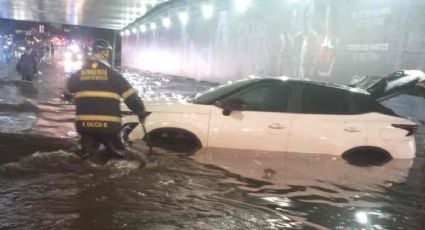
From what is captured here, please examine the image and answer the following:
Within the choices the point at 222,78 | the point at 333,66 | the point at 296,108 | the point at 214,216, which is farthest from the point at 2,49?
the point at 214,216

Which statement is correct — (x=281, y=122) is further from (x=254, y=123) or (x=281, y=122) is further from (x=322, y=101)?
(x=322, y=101)

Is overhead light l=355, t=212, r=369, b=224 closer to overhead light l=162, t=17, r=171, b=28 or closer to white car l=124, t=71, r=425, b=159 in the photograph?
white car l=124, t=71, r=425, b=159

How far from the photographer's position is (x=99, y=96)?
21.3ft

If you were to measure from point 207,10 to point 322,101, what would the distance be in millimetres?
21583

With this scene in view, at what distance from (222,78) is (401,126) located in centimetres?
1915

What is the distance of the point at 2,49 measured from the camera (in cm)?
3694

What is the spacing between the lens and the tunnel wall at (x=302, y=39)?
15.1m

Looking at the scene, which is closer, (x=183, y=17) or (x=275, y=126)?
(x=275, y=126)

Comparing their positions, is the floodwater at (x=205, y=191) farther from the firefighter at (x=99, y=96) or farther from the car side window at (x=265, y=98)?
the car side window at (x=265, y=98)

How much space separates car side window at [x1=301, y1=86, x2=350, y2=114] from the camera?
848cm

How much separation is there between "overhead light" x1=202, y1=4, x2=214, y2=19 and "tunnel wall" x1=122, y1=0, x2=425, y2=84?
309 mm

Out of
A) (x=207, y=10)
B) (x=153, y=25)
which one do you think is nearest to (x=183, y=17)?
(x=207, y=10)

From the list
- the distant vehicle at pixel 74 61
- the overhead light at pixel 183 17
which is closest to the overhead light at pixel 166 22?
the overhead light at pixel 183 17

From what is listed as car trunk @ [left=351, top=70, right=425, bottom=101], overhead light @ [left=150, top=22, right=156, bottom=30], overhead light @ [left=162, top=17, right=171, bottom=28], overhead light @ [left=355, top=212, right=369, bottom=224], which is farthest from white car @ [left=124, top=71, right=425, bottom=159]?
overhead light @ [left=150, top=22, right=156, bottom=30]
